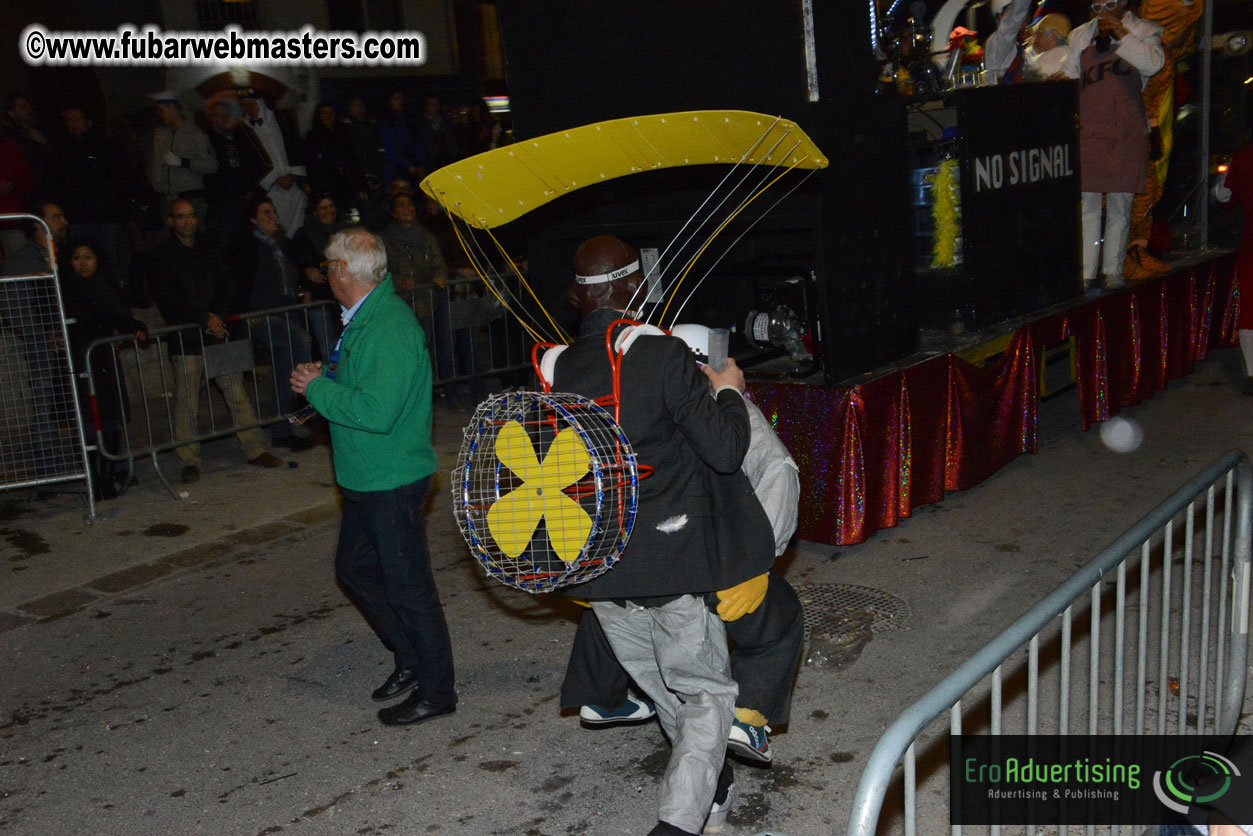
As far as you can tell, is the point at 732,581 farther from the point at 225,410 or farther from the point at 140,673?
the point at 225,410

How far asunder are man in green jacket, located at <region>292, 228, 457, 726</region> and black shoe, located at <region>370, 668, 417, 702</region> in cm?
16

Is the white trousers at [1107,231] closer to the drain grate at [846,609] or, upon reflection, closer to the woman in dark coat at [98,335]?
the drain grate at [846,609]

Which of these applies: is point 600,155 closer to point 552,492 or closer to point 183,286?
point 552,492

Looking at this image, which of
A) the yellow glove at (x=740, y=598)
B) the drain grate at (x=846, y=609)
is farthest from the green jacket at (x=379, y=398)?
the drain grate at (x=846, y=609)

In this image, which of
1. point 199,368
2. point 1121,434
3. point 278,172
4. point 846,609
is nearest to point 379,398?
point 846,609

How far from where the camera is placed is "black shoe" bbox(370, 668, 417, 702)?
4902 mm

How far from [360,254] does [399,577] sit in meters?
1.27

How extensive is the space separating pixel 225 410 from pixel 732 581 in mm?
8444

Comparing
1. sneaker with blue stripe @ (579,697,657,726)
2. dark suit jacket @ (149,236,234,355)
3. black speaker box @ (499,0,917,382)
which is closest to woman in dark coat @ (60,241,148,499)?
dark suit jacket @ (149,236,234,355)

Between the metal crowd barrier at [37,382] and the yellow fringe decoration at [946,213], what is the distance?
6.12m

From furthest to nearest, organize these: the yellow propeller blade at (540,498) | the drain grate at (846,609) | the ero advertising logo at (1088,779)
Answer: the drain grate at (846,609)
the yellow propeller blade at (540,498)
the ero advertising logo at (1088,779)

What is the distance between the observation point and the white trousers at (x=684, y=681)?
329 centimetres

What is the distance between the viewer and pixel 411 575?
4.46 metres

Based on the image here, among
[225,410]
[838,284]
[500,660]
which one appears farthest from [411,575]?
[225,410]
